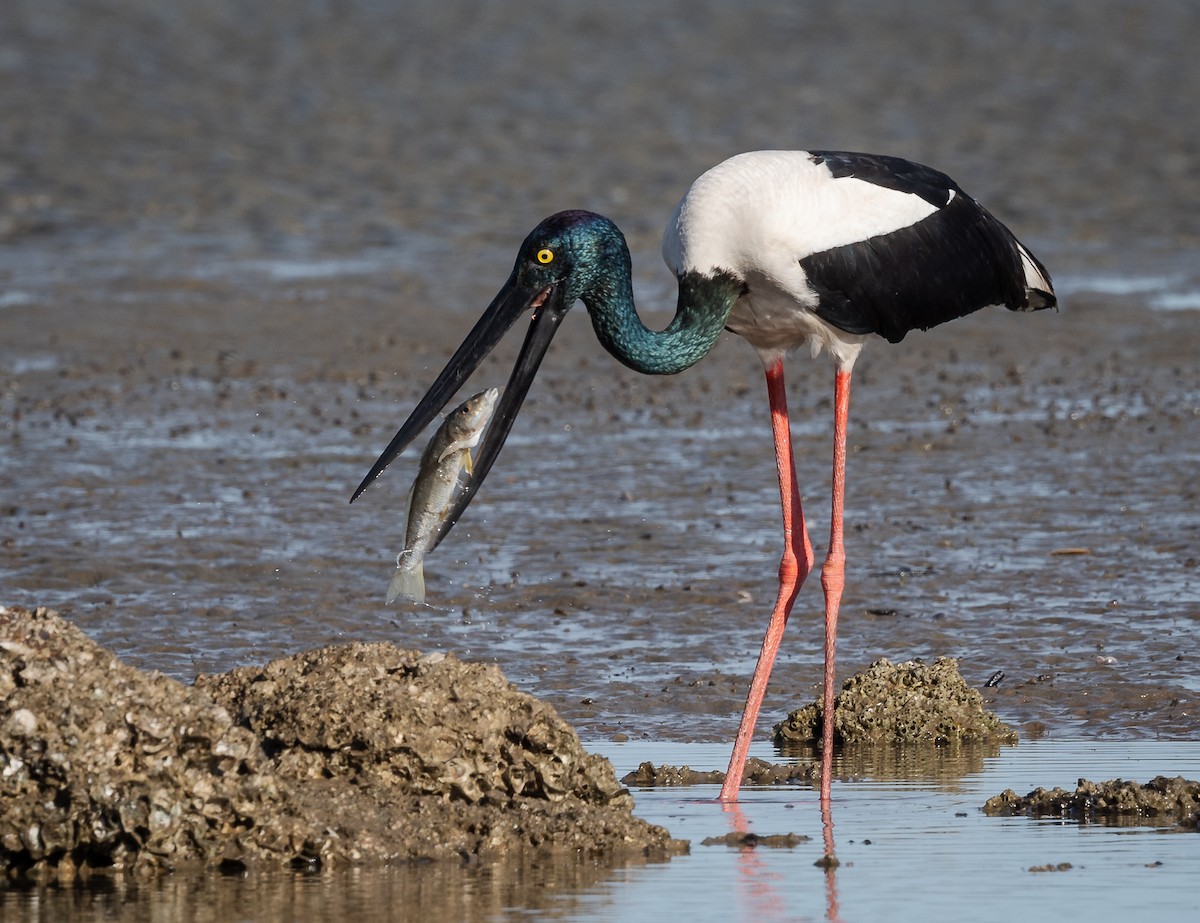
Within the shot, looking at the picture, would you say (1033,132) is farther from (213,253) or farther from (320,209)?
(213,253)

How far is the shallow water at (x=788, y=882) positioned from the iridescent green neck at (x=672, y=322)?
4.94 ft

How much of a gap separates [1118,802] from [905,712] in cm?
117

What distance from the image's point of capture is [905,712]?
6738mm

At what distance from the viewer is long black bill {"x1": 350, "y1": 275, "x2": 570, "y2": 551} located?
21.3 feet

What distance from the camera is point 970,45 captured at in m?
23.6

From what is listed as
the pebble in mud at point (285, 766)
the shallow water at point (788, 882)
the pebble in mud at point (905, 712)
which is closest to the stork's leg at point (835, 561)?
the pebble in mud at point (905, 712)

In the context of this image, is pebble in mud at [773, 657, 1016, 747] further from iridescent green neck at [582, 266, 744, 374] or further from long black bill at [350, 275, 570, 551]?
long black bill at [350, 275, 570, 551]

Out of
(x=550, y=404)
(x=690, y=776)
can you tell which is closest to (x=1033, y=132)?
(x=550, y=404)

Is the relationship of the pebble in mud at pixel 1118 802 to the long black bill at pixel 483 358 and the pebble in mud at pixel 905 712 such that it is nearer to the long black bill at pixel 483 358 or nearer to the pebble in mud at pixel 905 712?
the pebble in mud at pixel 905 712

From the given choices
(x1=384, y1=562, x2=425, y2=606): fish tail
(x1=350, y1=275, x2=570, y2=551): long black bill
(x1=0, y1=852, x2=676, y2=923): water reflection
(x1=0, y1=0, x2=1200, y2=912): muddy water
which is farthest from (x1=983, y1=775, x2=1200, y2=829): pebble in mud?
(x1=350, y1=275, x2=570, y2=551): long black bill

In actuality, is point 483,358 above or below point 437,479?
above

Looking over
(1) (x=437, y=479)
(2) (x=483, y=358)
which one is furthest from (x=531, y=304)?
(1) (x=437, y=479)

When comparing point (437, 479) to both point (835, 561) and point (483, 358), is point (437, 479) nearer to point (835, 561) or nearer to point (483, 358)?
point (483, 358)

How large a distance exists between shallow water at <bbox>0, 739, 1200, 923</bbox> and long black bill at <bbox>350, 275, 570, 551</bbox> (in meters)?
1.27
